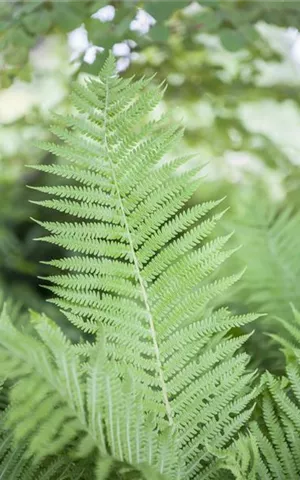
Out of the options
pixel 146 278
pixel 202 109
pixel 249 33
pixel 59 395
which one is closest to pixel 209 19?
pixel 249 33

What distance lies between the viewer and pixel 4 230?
1.50 meters

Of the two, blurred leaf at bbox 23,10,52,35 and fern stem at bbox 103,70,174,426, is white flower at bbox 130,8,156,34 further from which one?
fern stem at bbox 103,70,174,426

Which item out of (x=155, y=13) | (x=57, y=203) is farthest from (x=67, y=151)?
(x=155, y=13)

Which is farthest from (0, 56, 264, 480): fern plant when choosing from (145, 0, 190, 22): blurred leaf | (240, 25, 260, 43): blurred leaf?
(240, 25, 260, 43): blurred leaf

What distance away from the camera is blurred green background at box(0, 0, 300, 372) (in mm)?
480

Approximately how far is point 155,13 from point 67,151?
0.62m

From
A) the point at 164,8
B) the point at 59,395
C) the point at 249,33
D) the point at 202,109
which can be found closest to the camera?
the point at 59,395

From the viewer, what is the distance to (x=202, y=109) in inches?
77.3

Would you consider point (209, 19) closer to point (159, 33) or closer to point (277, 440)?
point (159, 33)

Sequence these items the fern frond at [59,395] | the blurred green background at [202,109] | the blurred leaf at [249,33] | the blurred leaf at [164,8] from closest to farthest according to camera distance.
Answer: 1. the fern frond at [59,395]
2. the blurred green background at [202,109]
3. the blurred leaf at [164,8]
4. the blurred leaf at [249,33]

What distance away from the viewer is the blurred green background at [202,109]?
480mm

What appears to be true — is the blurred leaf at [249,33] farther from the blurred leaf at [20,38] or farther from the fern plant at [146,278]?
the fern plant at [146,278]

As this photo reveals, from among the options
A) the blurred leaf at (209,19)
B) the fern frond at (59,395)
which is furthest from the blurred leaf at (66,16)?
the fern frond at (59,395)

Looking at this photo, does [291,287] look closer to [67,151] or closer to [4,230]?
[67,151]
